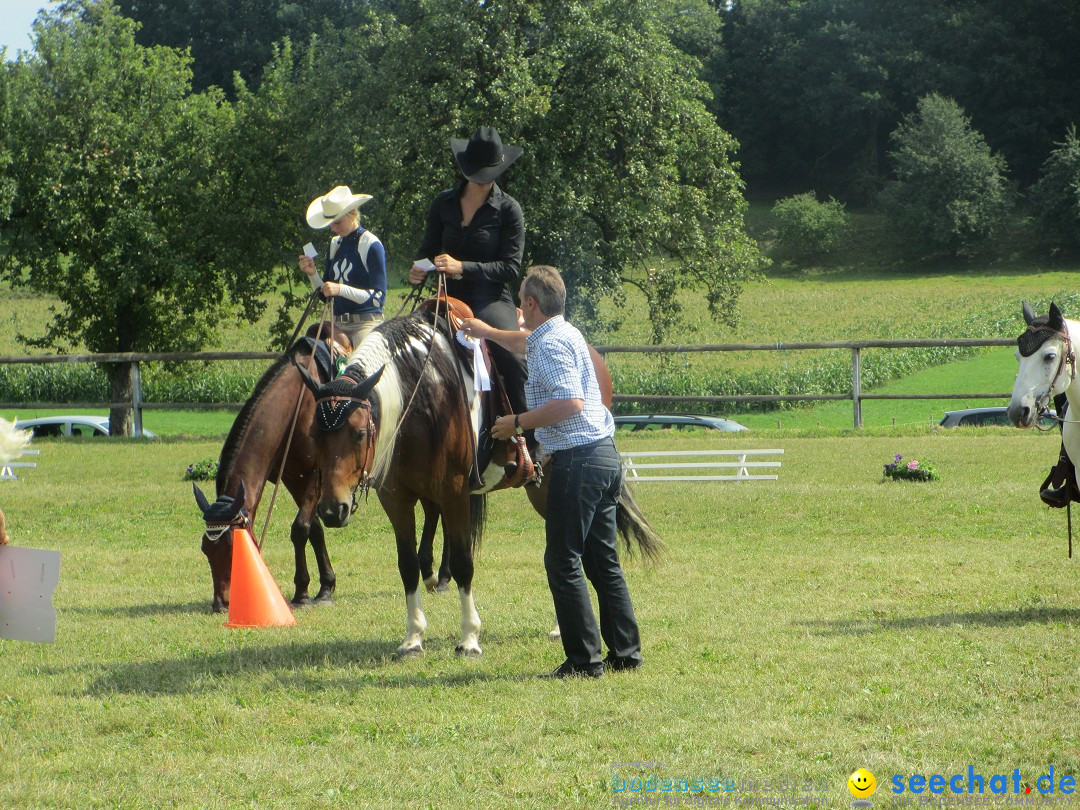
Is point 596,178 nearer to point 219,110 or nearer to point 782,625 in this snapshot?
point 219,110

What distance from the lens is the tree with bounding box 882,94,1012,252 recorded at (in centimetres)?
6950

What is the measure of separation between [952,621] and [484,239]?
12.4 ft

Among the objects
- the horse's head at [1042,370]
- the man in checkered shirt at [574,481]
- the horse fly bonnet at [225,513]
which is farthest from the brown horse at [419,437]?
the horse's head at [1042,370]

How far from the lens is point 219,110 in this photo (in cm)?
Result: 2875

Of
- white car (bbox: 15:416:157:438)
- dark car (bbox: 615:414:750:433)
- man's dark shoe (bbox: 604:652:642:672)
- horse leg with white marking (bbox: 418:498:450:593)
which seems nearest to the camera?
man's dark shoe (bbox: 604:652:642:672)

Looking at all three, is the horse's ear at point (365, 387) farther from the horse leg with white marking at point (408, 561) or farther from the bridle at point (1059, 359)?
the bridle at point (1059, 359)

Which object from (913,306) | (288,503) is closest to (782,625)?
(288,503)

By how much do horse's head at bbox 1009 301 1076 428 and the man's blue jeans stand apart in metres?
Answer: 2.52

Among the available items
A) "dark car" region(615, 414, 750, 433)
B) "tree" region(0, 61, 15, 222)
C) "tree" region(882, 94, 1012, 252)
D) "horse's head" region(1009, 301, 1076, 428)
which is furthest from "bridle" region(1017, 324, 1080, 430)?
"tree" region(882, 94, 1012, 252)

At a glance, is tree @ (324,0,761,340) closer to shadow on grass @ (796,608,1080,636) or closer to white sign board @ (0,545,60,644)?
shadow on grass @ (796,608,1080,636)

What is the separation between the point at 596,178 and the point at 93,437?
12.6 meters

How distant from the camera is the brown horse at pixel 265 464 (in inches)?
284

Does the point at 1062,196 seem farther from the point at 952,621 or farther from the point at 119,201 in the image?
the point at 952,621

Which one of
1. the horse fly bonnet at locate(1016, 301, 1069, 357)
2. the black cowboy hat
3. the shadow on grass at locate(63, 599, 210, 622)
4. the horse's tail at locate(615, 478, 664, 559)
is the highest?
the black cowboy hat
